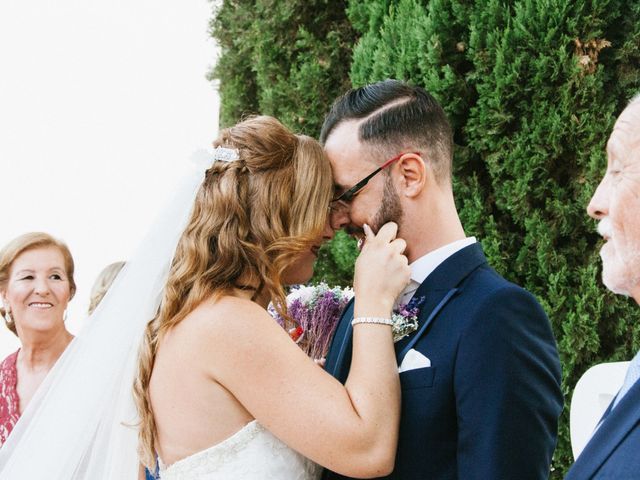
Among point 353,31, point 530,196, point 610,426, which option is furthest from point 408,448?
point 353,31

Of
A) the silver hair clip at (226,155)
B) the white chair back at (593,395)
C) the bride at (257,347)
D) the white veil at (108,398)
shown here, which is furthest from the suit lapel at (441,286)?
the white chair back at (593,395)

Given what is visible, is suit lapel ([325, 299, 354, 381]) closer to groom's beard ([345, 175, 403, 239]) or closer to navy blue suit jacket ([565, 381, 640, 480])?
groom's beard ([345, 175, 403, 239])

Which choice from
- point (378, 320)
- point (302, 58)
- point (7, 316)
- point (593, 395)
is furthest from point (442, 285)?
point (302, 58)

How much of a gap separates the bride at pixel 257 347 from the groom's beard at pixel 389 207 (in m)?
0.06

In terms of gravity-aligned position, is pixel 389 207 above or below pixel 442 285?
above

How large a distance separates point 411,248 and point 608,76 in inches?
92.6

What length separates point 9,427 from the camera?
414 cm

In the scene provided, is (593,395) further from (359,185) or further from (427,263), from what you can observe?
(359,185)

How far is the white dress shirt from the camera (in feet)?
7.72

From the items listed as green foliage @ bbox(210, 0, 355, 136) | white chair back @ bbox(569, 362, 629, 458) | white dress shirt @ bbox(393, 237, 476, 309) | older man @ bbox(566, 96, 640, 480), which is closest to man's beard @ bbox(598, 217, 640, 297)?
older man @ bbox(566, 96, 640, 480)

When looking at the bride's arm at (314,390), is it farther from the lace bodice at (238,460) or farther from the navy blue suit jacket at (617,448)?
the navy blue suit jacket at (617,448)

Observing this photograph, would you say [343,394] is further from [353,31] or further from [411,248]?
[353,31]

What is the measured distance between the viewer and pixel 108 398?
2506 mm

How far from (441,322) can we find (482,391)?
1.02 feet
